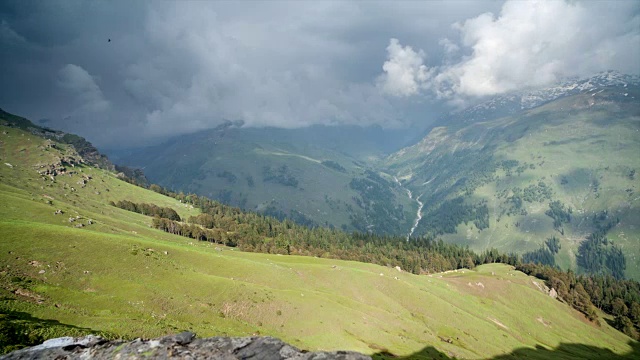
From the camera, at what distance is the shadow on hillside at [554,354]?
58.1 metres

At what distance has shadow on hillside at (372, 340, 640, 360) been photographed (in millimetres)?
58097

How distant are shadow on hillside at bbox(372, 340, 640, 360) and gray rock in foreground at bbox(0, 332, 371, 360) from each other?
27.2 meters

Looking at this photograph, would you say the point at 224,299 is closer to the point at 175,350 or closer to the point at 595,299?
the point at 175,350

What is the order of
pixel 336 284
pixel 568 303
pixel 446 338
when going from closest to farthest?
pixel 446 338 < pixel 336 284 < pixel 568 303

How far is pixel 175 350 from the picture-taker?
25.6 metres

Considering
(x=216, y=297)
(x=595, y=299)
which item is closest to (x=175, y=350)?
(x=216, y=297)

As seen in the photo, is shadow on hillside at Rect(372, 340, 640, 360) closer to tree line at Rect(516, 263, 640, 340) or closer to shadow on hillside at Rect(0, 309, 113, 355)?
tree line at Rect(516, 263, 640, 340)

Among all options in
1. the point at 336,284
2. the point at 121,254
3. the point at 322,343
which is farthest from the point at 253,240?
the point at 322,343

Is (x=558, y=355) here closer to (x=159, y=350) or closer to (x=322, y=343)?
(x=322, y=343)

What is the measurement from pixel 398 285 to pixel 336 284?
22403 millimetres

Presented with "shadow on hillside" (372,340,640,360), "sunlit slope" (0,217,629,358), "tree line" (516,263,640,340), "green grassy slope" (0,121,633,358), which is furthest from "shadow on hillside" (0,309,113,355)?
"tree line" (516,263,640,340)

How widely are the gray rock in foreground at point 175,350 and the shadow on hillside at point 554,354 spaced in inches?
1070

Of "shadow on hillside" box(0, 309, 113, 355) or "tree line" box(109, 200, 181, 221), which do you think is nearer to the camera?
"shadow on hillside" box(0, 309, 113, 355)

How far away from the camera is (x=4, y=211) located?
77.9 meters
